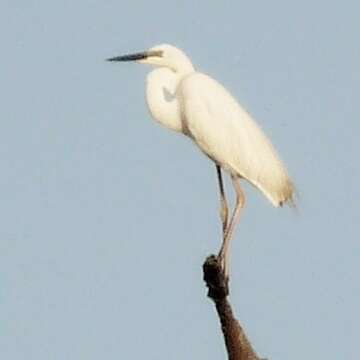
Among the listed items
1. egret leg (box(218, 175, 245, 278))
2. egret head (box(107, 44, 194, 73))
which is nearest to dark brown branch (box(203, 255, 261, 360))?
egret leg (box(218, 175, 245, 278))

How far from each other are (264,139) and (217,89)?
57 centimetres

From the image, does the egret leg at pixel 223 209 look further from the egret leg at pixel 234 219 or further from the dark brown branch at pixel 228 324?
the dark brown branch at pixel 228 324

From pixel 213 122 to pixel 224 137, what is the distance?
15 centimetres

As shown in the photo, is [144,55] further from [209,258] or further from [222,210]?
[209,258]

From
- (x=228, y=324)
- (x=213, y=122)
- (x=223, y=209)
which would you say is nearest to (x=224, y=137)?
(x=213, y=122)

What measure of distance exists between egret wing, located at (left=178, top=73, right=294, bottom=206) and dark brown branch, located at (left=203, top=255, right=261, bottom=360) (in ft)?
7.68

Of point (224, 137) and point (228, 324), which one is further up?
point (224, 137)

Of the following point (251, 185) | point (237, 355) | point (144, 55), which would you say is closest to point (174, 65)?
point (144, 55)

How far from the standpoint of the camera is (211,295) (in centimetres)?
920

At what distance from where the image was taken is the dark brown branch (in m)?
8.98

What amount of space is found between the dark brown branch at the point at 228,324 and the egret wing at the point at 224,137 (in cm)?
234

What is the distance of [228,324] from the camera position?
8984mm

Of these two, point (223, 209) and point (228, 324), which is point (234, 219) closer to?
point (223, 209)

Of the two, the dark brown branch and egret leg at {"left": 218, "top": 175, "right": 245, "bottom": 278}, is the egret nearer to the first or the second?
egret leg at {"left": 218, "top": 175, "right": 245, "bottom": 278}
